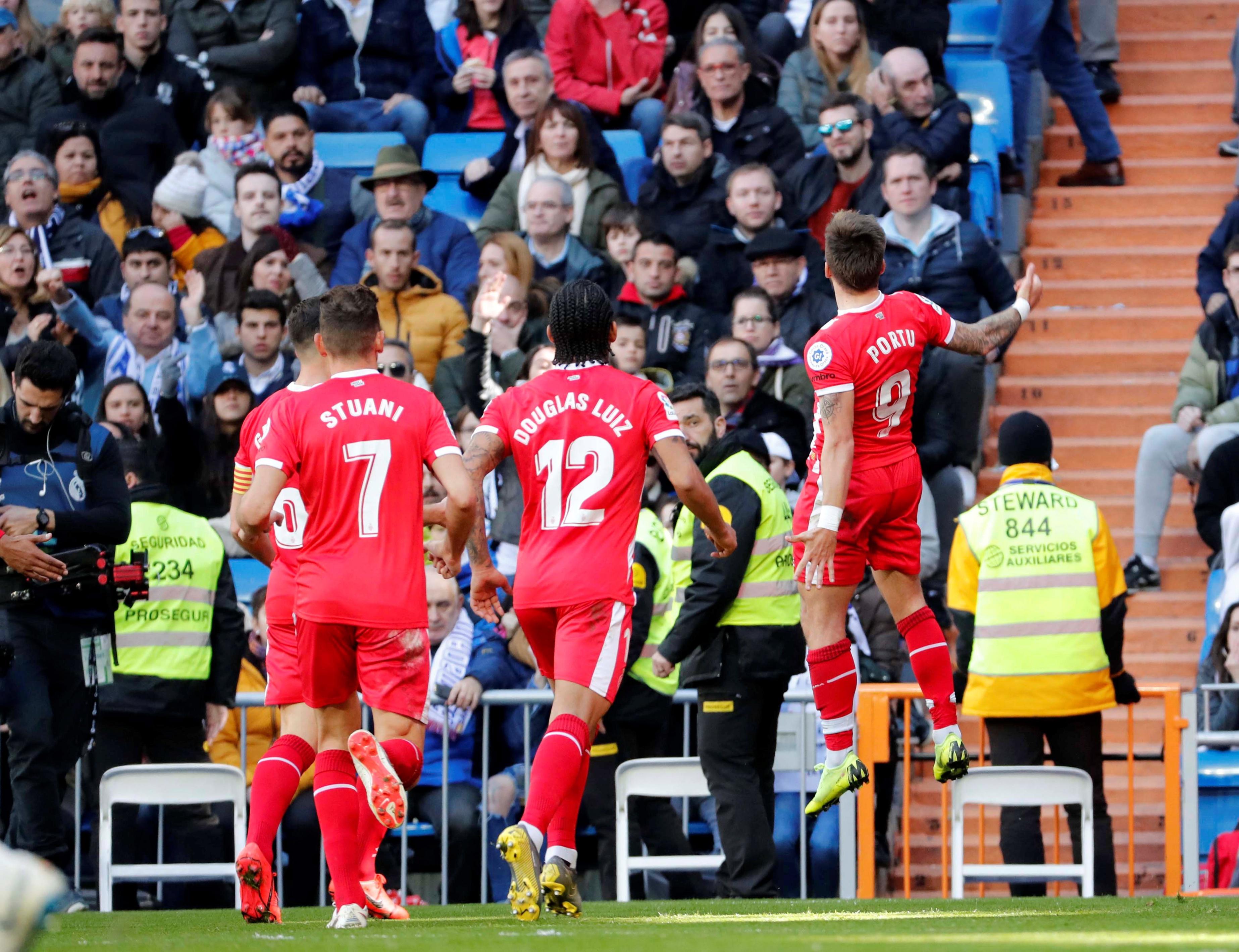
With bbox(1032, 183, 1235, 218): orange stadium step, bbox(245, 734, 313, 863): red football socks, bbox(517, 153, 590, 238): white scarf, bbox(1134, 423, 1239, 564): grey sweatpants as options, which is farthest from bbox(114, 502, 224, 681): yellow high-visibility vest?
bbox(1032, 183, 1235, 218): orange stadium step

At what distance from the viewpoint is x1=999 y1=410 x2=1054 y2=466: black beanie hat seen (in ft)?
32.2

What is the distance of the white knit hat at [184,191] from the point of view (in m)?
14.9

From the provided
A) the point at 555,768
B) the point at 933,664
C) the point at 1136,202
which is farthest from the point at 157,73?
the point at 555,768

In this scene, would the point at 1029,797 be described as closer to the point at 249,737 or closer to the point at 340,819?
the point at 340,819

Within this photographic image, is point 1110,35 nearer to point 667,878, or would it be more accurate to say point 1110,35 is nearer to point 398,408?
point 667,878

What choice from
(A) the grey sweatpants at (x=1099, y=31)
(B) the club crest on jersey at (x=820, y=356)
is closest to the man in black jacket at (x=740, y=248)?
(A) the grey sweatpants at (x=1099, y=31)

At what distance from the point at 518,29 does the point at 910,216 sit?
445 centimetres

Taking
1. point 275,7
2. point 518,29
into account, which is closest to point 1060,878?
point 518,29

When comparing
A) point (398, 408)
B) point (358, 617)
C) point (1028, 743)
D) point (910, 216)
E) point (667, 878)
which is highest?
point (910, 216)

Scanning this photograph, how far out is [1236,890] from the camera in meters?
8.88

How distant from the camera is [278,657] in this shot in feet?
26.6

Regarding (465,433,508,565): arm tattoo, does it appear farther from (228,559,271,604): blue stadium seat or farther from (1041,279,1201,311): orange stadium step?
(1041,279,1201,311): orange stadium step

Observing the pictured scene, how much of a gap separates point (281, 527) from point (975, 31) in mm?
10586

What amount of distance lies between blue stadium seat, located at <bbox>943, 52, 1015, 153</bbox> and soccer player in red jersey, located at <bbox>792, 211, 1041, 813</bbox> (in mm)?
7004
